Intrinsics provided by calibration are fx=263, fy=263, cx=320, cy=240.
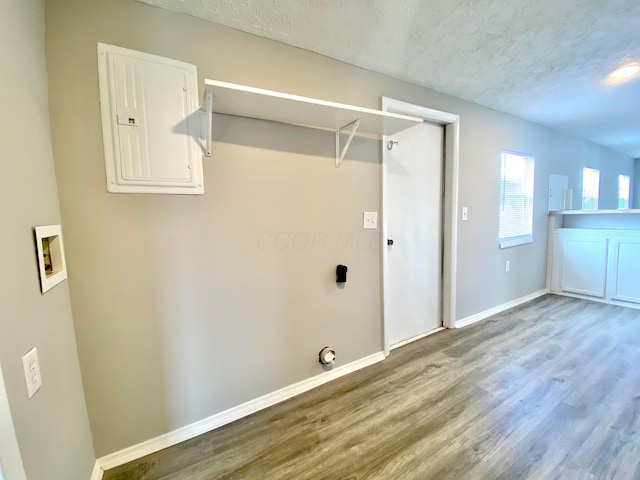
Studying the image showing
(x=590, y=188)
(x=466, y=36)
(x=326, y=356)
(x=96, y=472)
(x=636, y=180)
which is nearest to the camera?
(x=96, y=472)

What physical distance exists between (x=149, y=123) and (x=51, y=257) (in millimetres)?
721

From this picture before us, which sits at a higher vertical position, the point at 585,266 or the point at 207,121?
the point at 207,121

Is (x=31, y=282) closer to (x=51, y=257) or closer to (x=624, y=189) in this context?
(x=51, y=257)

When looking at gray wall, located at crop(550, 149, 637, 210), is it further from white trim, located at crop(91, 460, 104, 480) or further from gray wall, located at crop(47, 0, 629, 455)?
white trim, located at crop(91, 460, 104, 480)

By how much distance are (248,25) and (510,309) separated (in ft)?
12.4

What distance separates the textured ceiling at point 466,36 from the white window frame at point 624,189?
4828mm

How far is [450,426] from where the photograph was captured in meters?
1.49

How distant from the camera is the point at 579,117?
315cm

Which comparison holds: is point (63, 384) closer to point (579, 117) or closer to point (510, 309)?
point (510, 309)

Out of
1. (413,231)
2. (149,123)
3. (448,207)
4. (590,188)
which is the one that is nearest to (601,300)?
(590,188)

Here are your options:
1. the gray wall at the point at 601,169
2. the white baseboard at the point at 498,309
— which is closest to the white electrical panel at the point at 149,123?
the white baseboard at the point at 498,309

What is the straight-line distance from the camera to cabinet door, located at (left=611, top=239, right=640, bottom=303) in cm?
305

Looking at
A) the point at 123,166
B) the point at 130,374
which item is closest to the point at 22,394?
the point at 130,374

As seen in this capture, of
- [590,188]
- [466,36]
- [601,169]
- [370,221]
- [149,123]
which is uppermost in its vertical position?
[466,36]
